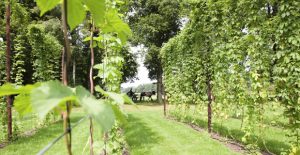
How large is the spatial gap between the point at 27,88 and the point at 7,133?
904 centimetres

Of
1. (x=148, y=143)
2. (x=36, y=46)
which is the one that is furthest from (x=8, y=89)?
(x=36, y=46)

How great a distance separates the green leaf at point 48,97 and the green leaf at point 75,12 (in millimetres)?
201

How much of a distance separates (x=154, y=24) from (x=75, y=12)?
2407 cm

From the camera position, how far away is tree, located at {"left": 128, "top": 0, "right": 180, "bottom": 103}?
24484mm

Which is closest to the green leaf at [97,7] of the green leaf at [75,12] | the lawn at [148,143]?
the green leaf at [75,12]

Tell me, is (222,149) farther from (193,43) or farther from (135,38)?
(135,38)

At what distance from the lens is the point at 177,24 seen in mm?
25891

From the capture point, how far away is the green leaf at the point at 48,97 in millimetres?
404

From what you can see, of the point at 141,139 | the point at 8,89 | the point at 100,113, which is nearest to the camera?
the point at 100,113

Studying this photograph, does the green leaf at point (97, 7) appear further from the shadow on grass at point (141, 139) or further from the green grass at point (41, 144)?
the shadow on grass at point (141, 139)

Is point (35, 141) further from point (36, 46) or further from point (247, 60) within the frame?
point (247, 60)

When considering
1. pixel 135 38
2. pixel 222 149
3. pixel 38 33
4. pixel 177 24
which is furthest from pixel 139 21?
pixel 222 149

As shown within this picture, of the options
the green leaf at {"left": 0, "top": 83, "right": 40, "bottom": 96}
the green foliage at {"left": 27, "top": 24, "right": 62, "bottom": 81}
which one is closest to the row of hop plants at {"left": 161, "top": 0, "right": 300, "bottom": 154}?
the green leaf at {"left": 0, "top": 83, "right": 40, "bottom": 96}

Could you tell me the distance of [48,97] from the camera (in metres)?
0.44
